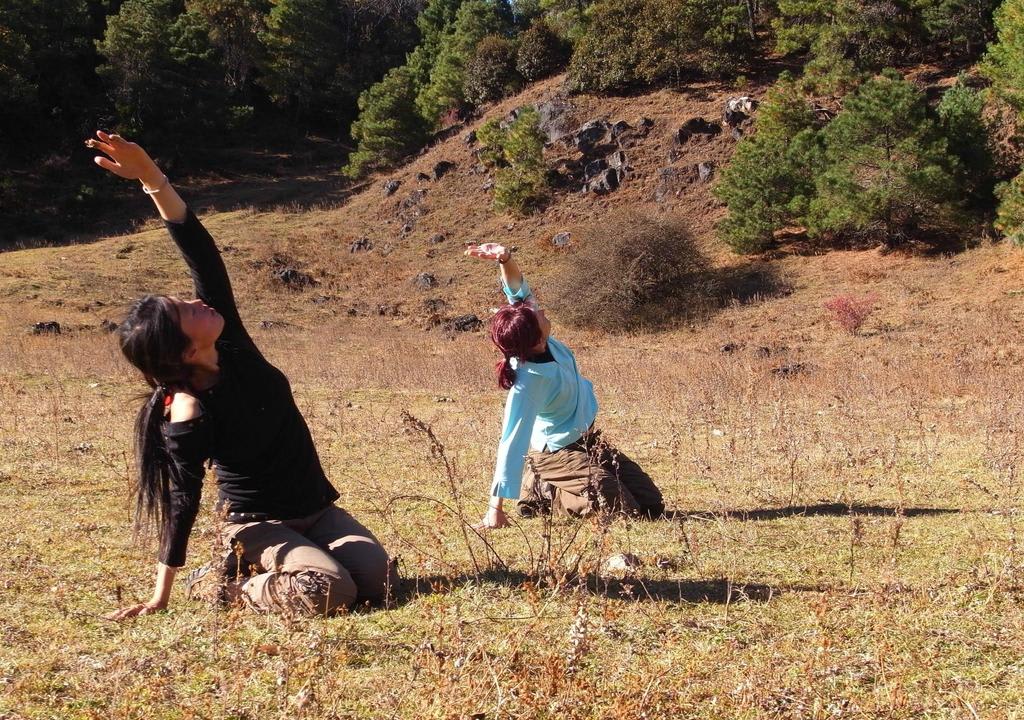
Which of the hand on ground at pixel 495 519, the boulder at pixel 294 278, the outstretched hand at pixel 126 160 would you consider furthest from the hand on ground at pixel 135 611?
the boulder at pixel 294 278

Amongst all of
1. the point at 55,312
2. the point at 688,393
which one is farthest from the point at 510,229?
the point at 688,393

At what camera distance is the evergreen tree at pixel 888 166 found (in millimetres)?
21500

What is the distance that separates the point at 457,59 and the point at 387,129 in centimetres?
525

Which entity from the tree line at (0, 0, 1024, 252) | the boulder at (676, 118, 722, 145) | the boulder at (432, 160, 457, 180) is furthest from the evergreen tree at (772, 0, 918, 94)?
the boulder at (432, 160, 457, 180)

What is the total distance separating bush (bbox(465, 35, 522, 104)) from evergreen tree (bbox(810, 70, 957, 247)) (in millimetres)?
19507

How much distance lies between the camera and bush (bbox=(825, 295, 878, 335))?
19.0 metres

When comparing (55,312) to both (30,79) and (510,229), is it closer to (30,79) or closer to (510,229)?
(510,229)

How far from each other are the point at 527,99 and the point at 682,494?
32989mm

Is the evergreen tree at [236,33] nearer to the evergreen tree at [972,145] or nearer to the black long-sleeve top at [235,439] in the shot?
the evergreen tree at [972,145]

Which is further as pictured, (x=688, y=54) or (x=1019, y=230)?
(x=688, y=54)

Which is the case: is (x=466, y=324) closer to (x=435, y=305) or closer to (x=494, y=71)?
(x=435, y=305)

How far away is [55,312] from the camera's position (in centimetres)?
2153

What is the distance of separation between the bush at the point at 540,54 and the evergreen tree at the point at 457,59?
9.87 feet

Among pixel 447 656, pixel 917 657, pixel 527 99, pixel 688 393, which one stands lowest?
pixel 688 393
